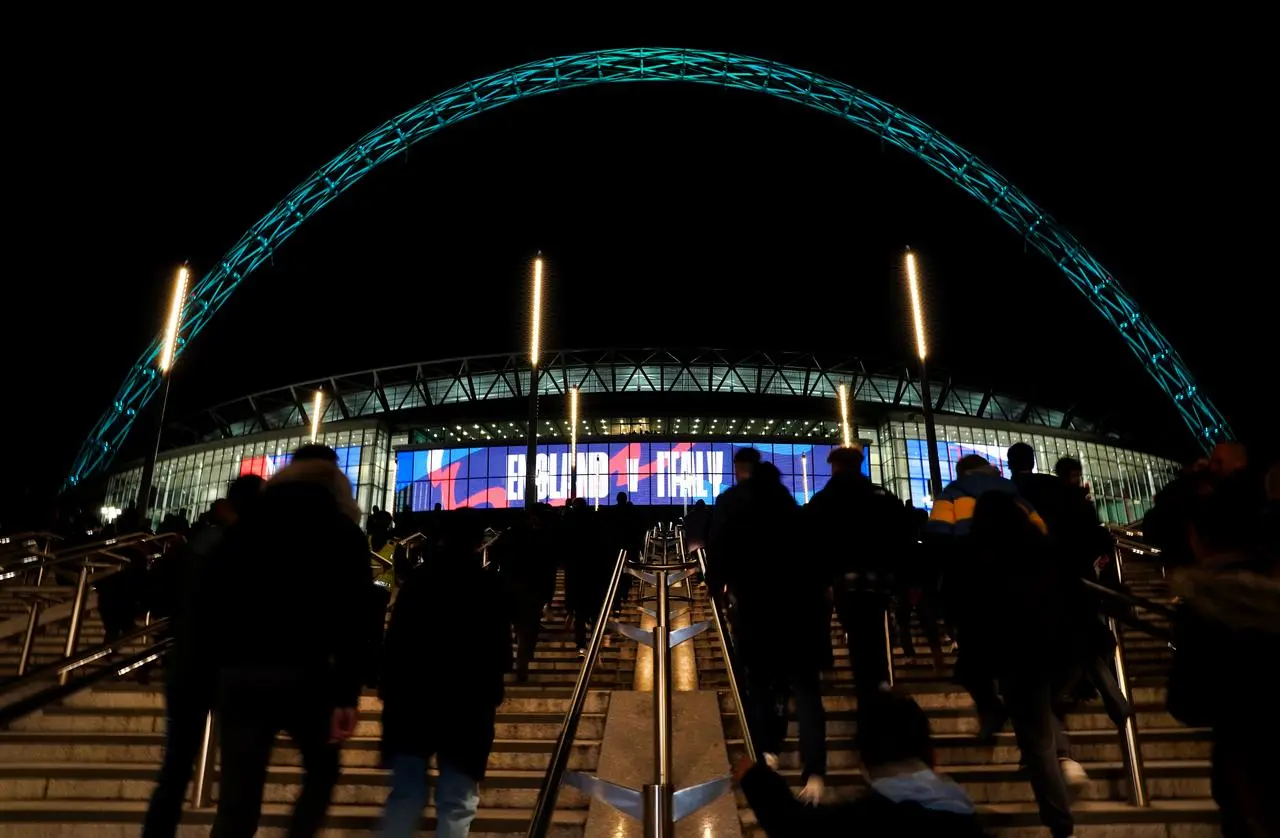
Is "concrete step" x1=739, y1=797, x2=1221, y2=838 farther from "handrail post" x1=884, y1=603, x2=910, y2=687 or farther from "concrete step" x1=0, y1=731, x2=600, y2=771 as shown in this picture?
"concrete step" x1=0, y1=731, x2=600, y2=771

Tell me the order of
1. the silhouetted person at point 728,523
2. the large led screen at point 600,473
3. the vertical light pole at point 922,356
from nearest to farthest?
the silhouetted person at point 728,523
the vertical light pole at point 922,356
the large led screen at point 600,473

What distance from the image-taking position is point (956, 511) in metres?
5.34

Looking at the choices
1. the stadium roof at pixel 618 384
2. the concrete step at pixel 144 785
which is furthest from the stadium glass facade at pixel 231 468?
the concrete step at pixel 144 785

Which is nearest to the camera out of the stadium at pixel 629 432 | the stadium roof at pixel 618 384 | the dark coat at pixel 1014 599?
the dark coat at pixel 1014 599

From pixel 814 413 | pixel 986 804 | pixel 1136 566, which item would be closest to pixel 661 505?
pixel 814 413

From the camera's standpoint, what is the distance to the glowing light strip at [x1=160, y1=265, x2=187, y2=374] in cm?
1568

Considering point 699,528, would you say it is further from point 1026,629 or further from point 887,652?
point 1026,629

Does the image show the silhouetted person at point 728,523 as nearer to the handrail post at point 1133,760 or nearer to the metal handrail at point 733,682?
the metal handrail at point 733,682

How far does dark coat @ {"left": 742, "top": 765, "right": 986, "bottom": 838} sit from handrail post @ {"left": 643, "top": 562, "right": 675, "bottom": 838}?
2.41 ft

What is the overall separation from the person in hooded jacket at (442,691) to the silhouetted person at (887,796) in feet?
4.70

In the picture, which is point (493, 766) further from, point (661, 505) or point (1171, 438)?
point (1171, 438)

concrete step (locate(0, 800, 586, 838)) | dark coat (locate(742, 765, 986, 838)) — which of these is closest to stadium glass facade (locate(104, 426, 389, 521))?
concrete step (locate(0, 800, 586, 838))

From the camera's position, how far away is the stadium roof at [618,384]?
51.4 m

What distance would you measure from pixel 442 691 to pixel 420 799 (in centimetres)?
47
